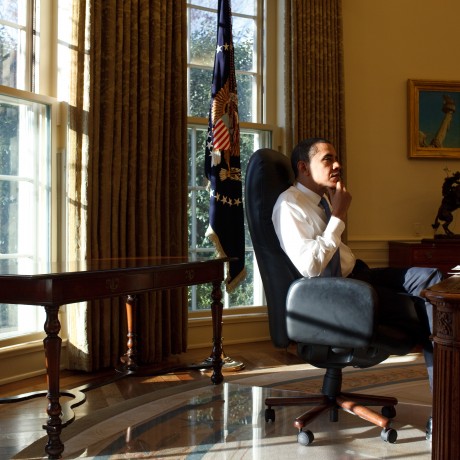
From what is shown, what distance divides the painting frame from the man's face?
3.20m

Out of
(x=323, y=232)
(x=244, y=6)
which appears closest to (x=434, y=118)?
(x=244, y=6)

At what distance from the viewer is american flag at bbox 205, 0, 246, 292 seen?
5.07 metres

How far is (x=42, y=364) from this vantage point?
15.4ft

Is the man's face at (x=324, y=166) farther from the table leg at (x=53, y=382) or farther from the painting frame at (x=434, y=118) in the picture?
the painting frame at (x=434, y=118)

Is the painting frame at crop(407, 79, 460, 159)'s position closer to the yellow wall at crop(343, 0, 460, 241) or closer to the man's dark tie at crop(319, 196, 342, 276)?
the yellow wall at crop(343, 0, 460, 241)

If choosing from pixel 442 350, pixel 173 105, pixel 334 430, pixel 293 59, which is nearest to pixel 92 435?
pixel 334 430

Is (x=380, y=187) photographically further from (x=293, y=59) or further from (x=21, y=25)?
(x=21, y=25)

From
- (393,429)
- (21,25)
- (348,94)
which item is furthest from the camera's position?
(348,94)

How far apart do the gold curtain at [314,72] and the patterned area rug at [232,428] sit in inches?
94.8

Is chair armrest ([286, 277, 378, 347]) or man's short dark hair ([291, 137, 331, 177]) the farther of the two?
man's short dark hair ([291, 137, 331, 177])

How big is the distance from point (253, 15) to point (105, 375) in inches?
134

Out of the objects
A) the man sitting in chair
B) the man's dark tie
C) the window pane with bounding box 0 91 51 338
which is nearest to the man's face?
the man sitting in chair

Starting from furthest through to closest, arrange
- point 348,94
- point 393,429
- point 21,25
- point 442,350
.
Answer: point 348,94, point 21,25, point 393,429, point 442,350

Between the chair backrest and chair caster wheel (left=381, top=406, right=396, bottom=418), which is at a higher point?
the chair backrest
